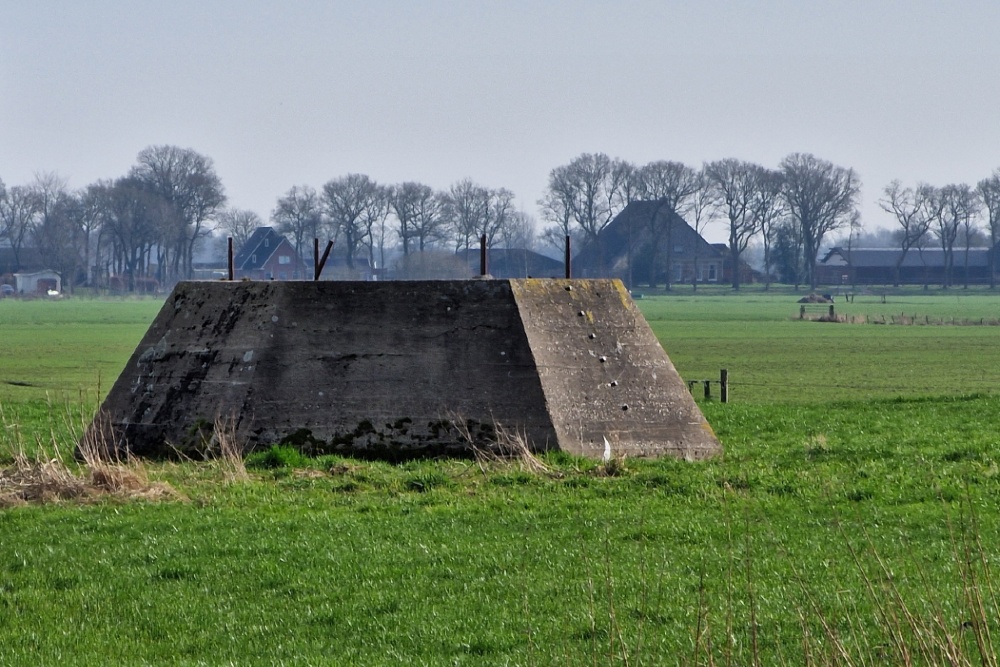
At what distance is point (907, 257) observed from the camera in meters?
130

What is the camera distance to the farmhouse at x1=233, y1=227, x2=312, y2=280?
99.7 m

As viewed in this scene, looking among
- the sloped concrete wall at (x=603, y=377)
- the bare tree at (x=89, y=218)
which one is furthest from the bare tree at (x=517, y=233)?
the sloped concrete wall at (x=603, y=377)

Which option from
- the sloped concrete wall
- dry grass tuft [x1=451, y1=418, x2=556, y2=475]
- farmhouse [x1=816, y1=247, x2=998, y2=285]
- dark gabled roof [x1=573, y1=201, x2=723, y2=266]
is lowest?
dry grass tuft [x1=451, y1=418, x2=556, y2=475]

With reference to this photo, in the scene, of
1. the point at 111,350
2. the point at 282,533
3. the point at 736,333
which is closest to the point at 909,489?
the point at 282,533

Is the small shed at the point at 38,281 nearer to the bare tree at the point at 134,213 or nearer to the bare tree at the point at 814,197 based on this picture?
the bare tree at the point at 134,213

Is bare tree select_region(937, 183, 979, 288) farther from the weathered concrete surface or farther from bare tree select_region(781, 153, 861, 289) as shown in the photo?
the weathered concrete surface

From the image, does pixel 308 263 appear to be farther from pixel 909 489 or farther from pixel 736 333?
Result: pixel 909 489

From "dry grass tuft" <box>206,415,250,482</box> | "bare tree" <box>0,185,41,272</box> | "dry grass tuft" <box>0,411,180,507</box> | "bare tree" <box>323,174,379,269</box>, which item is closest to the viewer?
"dry grass tuft" <box>0,411,180,507</box>

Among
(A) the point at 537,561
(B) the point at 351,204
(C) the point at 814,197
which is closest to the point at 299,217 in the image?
(B) the point at 351,204

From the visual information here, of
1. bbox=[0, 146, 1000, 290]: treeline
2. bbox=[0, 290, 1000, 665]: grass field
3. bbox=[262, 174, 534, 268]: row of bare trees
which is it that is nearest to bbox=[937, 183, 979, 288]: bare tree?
bbox=[0, 146, 1000, 290]: treeline

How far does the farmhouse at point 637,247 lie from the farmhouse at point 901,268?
17848mm

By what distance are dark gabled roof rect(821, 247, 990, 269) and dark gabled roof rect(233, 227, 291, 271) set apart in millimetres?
56603

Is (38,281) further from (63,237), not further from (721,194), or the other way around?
(721,194)

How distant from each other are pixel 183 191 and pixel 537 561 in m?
108
